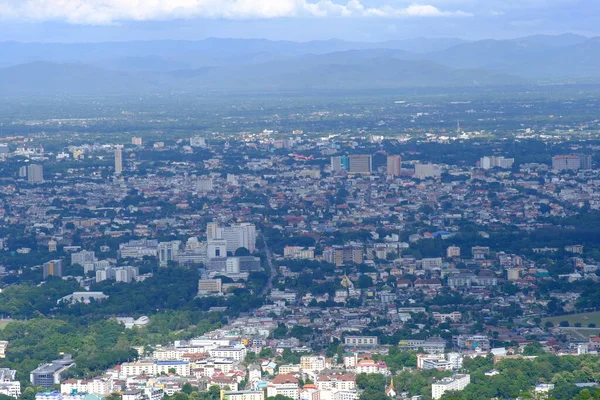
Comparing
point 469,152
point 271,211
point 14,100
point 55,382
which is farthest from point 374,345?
point 14,100

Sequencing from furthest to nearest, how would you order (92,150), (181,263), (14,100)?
(14,100), (92,150), (181,263)

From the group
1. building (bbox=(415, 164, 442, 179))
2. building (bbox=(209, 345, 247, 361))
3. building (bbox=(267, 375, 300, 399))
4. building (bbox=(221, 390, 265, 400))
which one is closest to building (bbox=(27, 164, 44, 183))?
building (bbox=(415, 164, 442, 179))

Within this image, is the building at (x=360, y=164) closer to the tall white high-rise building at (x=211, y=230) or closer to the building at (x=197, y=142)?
the building at (x=197, y=142)

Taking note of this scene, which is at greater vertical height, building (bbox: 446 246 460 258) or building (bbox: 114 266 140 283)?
building (bbox: 114 266 140 283)

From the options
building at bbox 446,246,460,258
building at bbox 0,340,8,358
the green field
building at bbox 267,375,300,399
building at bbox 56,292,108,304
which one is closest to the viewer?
building at bbox 267,375,300,399

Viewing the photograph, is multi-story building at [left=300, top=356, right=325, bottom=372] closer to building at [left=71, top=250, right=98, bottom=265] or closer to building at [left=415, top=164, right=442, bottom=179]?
building at [left=71, top=250, right=98, bottom=265]

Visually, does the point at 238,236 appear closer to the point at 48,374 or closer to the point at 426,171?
the point at 48,374

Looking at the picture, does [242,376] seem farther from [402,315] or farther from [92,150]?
[92,150]
